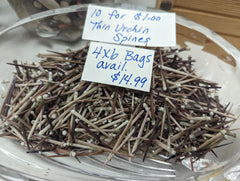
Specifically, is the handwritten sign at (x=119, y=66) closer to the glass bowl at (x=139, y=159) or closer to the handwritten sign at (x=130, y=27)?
the handwritten sign at (x=130, y=27)

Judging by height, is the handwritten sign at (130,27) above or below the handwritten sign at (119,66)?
above

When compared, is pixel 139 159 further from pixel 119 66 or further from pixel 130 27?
pixel 130 27

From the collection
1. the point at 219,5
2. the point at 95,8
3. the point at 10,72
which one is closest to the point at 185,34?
the point at 219,5

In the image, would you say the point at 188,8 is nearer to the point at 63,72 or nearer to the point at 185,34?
the point at 185,34

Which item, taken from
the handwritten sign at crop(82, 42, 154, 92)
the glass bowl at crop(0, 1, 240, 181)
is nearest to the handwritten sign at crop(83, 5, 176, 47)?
the handwritten sign at crop(82, 42, 154, 92)

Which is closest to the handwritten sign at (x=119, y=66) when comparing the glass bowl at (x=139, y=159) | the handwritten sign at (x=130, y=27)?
the handwritten sign at (x=130, y=27)

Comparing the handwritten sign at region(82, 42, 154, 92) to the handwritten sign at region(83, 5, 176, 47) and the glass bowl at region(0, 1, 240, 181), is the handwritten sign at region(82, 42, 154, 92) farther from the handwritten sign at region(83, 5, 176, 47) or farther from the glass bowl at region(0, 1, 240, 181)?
the glass bowl at region(0, 1, 240, 181)

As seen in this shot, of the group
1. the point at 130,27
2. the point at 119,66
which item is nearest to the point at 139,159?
the point at 119,66
